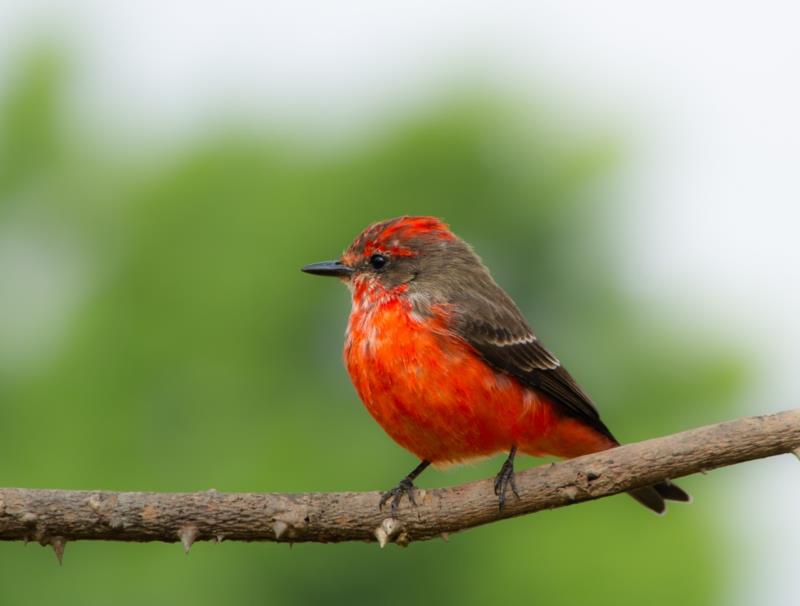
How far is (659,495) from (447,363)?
1819 mm

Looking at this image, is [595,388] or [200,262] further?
[595,388]

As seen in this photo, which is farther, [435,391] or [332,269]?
[332,269]

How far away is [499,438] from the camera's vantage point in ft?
22.9

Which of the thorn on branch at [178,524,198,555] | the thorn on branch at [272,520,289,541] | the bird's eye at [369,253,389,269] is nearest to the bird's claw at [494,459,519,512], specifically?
the thorn on branch at [272,520,289,541]

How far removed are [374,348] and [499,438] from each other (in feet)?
2.79

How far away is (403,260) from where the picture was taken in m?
7.62

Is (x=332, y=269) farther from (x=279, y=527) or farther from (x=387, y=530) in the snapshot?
(x=279, y=527)

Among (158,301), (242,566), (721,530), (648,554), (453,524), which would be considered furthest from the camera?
(158,301)

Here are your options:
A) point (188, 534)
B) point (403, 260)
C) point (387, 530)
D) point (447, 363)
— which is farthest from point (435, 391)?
point (188, 534)

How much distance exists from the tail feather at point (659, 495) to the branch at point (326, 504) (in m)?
1.75

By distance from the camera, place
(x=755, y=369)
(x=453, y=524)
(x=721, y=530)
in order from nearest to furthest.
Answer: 1. (x=453, y=524)
2. (x=721, y=530)
3. (x=755, y=369)

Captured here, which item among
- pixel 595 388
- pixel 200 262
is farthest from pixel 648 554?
pixel 200 262

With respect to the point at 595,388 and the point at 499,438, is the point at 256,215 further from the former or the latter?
the point at 499,438

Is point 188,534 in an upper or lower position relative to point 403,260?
lower
